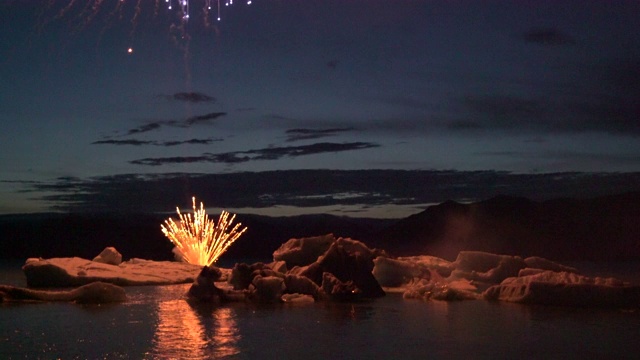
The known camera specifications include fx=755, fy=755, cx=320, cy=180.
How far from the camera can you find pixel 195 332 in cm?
2083

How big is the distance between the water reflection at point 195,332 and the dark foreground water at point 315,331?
0.03 metres

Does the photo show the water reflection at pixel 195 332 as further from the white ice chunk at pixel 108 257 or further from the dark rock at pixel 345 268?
the white ice chunk at pixel 108 257

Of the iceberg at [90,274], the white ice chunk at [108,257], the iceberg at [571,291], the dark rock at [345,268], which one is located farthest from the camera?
the white ice chunk at [108,257]

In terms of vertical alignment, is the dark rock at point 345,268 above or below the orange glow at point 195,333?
above

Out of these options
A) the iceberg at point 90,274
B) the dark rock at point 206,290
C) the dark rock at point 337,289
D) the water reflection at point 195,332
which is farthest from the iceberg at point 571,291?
the iceberg at point 90,274

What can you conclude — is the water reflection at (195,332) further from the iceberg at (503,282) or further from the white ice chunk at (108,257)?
the white ice chunk at (108,257)

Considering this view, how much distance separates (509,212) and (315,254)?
7112cm

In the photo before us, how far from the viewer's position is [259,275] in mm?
29109

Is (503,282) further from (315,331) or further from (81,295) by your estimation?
(81,295)

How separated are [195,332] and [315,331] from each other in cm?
335

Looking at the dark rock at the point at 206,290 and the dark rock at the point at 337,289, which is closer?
the dark rock at the point at 206,290

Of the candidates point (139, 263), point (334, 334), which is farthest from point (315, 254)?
point (334, 334)

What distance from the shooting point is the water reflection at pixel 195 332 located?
58.7 feet

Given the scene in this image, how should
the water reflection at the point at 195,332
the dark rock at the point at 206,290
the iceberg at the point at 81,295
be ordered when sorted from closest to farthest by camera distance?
the water reflection at the point at 195,332, the iceberg at the point at 81,295, the dark rock at the point at 206,290
